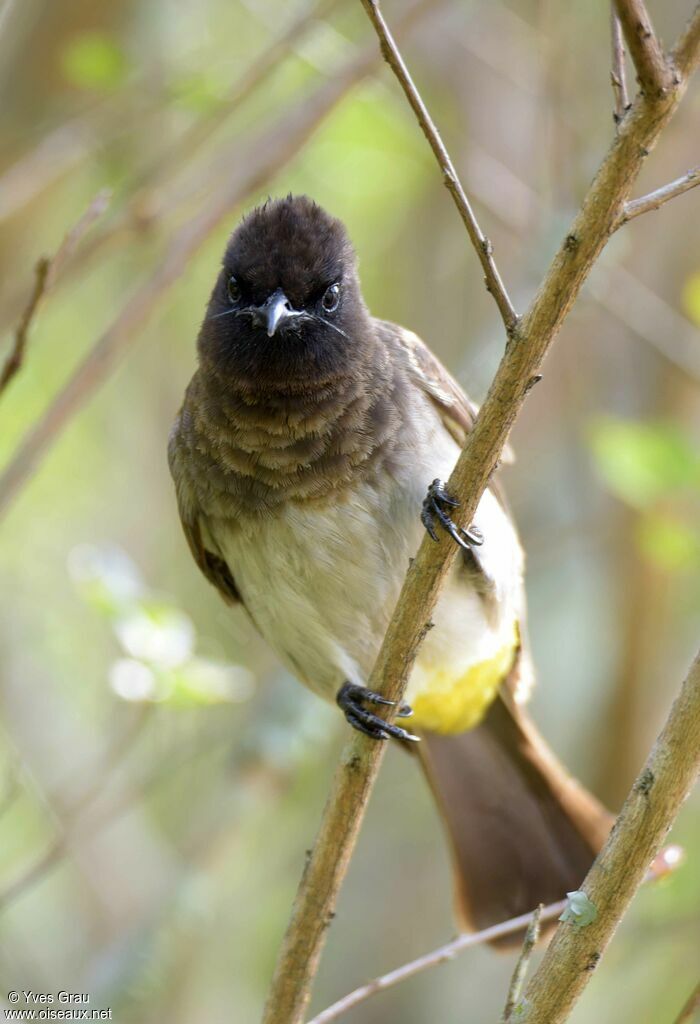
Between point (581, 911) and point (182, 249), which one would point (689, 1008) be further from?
point (182, 249)

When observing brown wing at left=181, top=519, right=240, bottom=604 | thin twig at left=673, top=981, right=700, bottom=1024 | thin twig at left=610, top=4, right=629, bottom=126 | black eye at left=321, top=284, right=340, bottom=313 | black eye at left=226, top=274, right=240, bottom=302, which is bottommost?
thin twig at left=673, top=981, right=700, bottom=1024

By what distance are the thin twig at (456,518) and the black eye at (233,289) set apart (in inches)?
42.2

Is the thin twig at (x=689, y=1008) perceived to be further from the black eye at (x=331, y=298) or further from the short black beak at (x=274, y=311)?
the black eye at (x=331, y=298)

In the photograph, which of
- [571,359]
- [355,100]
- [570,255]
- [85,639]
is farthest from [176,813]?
[570,255]

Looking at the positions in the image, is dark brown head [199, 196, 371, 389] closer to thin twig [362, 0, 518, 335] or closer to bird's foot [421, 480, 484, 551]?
bird's foot [421, 480, 484, 551]

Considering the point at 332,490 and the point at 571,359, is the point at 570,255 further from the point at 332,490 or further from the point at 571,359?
the point at 571,359

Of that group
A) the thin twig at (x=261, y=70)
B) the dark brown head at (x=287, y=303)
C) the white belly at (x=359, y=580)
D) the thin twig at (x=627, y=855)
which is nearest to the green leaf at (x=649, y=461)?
the white belly at (x=359, y=580)

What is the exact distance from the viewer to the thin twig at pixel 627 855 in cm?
183

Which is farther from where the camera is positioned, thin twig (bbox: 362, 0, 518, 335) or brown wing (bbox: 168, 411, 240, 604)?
brown wing (bbox: 168, 411, 240, 604)

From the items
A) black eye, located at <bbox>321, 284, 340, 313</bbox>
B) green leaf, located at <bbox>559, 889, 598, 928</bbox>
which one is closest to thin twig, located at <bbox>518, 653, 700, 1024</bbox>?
green leaf, located at <bbox>559, 889, 598, 928</bbox>

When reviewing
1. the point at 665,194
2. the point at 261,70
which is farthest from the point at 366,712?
the point at 261,70

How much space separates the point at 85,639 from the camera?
226 inches

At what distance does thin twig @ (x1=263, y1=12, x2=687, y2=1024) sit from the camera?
179cm

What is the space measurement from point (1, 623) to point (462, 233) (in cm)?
254
